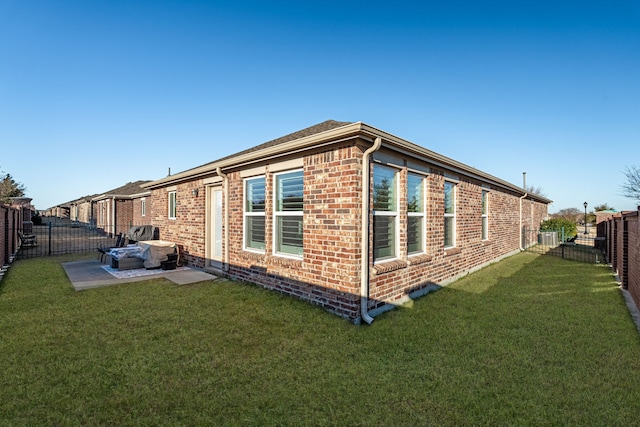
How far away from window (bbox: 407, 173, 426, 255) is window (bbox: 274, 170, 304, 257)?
232 cm

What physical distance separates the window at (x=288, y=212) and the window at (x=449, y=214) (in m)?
4.10

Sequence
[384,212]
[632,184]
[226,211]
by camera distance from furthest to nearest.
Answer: [632,184] → [226,211] → [384,212]

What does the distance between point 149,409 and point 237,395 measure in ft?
2.48

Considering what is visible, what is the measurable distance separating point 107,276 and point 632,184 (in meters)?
38.3

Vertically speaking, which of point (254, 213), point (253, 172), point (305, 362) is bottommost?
point (305, 362)

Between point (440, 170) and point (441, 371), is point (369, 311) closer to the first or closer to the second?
point (441, 371)

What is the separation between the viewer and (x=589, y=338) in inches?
165

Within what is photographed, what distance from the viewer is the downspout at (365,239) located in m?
4.64

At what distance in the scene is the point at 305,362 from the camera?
137 inches

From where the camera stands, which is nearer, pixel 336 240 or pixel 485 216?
pixel 336 240

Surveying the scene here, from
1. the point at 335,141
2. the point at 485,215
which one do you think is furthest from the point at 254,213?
the point at 485,215

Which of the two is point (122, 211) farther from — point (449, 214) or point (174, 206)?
point (449, 214)

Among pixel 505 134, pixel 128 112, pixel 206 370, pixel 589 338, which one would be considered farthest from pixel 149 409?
pixel 505 134

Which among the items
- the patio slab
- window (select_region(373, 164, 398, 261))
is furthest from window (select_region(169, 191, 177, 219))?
window (select_region(373, 164, 398, 261))
